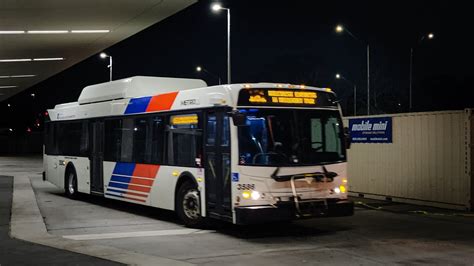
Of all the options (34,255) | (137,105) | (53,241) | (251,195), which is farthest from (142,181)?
(34,255)

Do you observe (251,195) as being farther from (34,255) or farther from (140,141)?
(140,141)

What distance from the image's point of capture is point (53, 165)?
1975 centimetres

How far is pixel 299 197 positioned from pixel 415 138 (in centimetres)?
639

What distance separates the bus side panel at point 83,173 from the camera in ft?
55.1

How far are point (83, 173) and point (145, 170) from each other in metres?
4.14

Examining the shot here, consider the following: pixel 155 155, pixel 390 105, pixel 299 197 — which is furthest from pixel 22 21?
pixel 390 105

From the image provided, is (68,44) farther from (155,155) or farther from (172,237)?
(172,237)

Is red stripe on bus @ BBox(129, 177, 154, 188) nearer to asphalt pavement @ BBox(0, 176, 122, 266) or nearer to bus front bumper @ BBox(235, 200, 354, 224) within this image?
asphalt pavement @ BBox(0, 176, 122, 266)

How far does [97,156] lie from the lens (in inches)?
640

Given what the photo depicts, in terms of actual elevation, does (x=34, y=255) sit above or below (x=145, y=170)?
below

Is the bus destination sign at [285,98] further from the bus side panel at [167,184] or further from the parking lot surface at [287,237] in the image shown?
the parking lot surface at [287,237]

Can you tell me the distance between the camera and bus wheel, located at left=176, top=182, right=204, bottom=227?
11797mm

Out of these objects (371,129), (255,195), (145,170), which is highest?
(371,129)

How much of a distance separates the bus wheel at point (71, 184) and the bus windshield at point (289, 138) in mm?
8840
